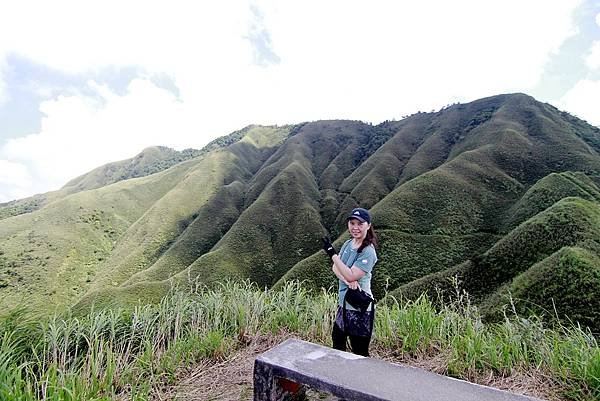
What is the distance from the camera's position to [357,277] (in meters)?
3.46

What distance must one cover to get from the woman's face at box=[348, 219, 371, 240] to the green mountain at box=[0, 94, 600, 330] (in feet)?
61.9

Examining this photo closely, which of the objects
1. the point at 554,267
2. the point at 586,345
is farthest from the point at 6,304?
the point at 554,267

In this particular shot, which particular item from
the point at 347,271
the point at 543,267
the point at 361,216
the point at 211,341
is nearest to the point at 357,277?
the point at 347,271

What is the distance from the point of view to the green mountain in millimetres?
32406

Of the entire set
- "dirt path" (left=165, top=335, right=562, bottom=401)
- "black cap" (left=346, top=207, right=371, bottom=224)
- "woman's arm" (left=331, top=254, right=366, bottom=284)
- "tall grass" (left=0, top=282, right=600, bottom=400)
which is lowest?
"dirt path" (left=165, top=335, right=562, bottom=401)

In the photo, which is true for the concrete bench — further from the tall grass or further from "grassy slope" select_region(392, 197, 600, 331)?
"grassy slope" select_region(392, 197, 600, 331)

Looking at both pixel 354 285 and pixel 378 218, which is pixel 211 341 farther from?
pixel 378 218

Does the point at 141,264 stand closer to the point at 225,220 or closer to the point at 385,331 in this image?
the point at 225,220

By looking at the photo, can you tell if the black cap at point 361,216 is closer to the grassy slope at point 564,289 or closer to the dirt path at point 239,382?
the dirt path at point 239,382

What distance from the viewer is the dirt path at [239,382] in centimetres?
333

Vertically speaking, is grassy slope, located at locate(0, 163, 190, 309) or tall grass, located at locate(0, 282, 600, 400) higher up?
tall grass, located at locate(0, 282, 600, 400)

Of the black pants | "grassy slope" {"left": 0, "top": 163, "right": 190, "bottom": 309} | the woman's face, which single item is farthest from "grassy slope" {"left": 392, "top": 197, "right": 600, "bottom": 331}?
"grassy slope" {"left": 0, "top": 163, "right": 190, "bottom": 309}

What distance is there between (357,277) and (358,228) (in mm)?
488

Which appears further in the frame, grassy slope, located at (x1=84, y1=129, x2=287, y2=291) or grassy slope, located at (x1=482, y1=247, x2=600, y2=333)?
grassy slope, located at (x1=84, y1=129, x2=287, y2=291)
